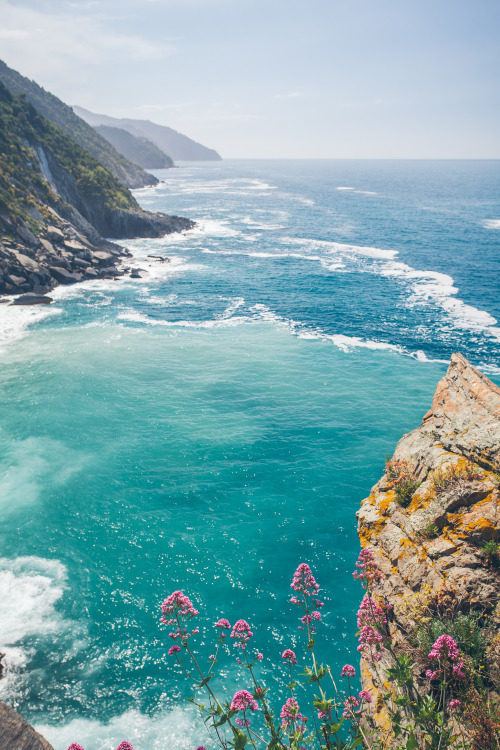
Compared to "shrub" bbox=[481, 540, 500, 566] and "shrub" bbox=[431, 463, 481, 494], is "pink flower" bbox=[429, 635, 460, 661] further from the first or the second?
"shrub" bbox=[431, 463, 481, 494]

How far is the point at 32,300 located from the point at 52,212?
30.4 metres

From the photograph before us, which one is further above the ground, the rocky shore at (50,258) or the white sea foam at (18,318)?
the rocky shore at (50,258)

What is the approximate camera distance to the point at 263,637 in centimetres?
1845

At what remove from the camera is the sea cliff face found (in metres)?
11.7

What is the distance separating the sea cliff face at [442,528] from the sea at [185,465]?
6.10m

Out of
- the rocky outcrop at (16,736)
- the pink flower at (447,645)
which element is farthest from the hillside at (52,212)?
the pink flower at (447,645)

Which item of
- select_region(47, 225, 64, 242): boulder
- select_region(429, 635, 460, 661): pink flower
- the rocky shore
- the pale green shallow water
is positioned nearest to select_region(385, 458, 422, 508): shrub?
the pale green shallow water

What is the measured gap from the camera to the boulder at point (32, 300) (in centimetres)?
6134

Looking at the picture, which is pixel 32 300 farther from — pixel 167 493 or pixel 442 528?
pixel 442 528

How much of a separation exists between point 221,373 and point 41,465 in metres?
19.4

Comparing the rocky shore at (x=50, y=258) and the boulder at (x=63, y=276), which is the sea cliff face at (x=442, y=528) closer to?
the rocky shore at (x=50, y=258)

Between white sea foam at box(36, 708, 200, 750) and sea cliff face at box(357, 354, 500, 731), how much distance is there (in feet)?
23.6

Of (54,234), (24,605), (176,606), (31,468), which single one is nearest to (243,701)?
(176,606)

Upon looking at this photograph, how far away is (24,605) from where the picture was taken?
1977cm
